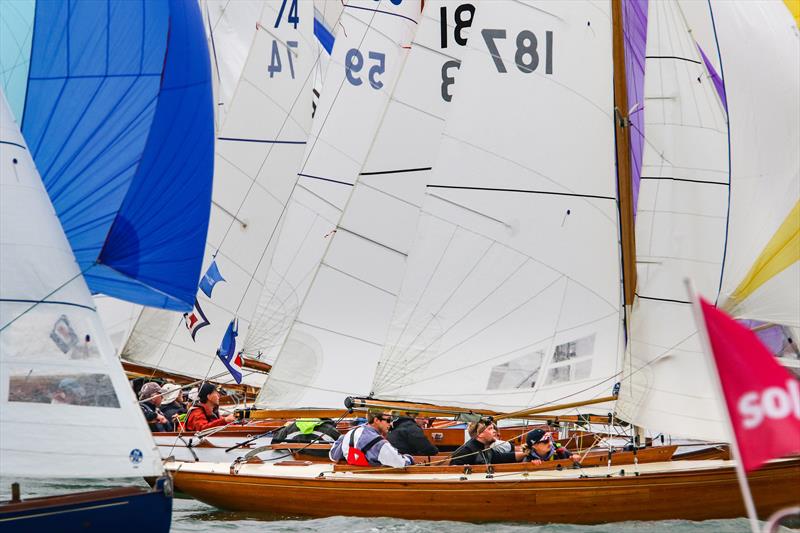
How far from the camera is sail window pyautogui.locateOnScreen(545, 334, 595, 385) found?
11336 millimetres

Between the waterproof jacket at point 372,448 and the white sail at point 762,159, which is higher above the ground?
the white sail at point 762,159

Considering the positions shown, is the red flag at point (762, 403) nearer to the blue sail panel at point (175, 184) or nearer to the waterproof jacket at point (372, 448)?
the waterproof jacket at point (372, 448)

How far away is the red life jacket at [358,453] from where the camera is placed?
1160cm

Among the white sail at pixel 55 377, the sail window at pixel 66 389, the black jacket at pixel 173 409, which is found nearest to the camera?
the white sail at pixel 55 377

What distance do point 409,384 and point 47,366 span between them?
4.03m

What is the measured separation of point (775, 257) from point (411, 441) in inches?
156

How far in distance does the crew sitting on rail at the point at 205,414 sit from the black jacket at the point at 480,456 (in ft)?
13.0

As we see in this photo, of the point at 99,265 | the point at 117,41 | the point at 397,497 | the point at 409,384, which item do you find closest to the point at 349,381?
the point at 409,384

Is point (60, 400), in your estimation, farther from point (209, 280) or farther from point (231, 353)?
point (209, 280)

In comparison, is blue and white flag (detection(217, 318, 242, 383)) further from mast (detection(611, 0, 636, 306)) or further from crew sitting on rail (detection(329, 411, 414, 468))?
mast (detection(611, 0, 636, 306))

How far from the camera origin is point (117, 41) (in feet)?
38.2

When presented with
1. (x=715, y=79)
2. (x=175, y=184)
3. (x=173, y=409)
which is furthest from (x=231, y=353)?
(x=715, y=79)

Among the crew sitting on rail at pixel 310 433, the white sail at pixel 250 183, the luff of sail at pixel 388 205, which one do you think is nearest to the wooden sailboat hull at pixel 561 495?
the crew sitting on rail at pixel 310 433

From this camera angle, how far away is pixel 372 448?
11.6 metres
